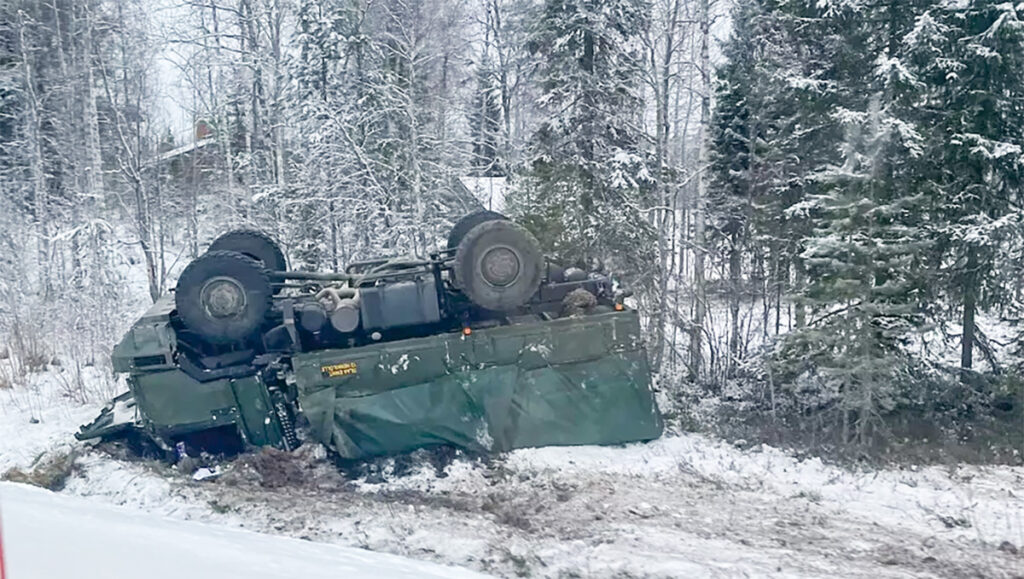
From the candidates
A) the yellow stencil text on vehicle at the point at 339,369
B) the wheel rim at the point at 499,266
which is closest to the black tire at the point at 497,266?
the wheel rim at the point at 499,266

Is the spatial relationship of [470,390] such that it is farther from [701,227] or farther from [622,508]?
[701,227]

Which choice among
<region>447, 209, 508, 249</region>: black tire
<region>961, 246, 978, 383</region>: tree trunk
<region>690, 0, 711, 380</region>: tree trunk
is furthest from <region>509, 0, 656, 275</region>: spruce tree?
<region>961, 246, 978, 383</region>: tree trunk

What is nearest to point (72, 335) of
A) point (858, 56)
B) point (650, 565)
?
point (650, 565)

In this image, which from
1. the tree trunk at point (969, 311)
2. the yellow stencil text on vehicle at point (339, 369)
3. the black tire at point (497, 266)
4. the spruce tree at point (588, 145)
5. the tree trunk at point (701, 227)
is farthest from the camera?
the tree trunk at point (701, 227)

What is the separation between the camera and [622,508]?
663 cm

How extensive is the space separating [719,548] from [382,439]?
11.2ft

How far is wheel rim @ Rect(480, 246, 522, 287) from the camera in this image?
7980mm

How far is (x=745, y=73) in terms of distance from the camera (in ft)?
51.7

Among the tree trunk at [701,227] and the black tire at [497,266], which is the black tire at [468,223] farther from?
the tree trunk at [701,227]

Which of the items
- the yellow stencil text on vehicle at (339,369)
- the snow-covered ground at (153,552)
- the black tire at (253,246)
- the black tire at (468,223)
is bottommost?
the snow-covered ground at (153,552)

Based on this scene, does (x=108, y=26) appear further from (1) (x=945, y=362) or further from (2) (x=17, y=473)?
(1) (x=945, y=362)

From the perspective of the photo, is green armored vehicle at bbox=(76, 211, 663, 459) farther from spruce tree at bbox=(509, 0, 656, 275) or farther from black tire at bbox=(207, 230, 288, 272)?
spruce tree at bbox=(509, 0, 656, 275)

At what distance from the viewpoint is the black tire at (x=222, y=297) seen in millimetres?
7723

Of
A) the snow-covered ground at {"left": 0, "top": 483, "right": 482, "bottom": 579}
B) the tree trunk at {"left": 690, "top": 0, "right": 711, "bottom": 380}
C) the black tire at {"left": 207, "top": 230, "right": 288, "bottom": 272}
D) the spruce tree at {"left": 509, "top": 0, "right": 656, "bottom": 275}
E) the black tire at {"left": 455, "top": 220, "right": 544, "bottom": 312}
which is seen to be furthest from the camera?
the tree trunk at {"left": 690, "top": 0, "right": 711, "bottom": 380}
